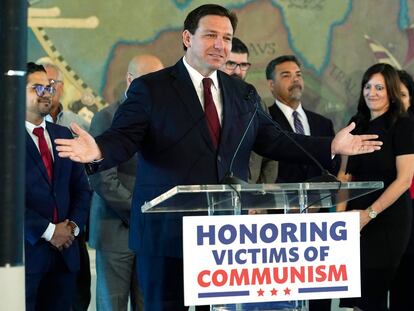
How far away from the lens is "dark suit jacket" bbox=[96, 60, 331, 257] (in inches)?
143

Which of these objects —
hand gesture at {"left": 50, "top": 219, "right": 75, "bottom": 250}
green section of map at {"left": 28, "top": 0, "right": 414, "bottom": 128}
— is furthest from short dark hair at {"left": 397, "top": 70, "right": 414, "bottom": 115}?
hand gesture at {"left": 50, "top": 219, "right": 75, "bottom": 250}

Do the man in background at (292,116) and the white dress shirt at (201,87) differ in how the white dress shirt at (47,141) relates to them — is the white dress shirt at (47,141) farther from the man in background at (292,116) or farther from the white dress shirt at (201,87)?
the man in background at (292,116)

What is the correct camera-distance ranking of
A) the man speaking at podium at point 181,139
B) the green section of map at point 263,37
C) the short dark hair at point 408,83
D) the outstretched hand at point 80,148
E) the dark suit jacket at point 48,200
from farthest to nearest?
the green section of map at point 263,37 < the short dark hair at point 408,83 < the dark suit jacket at point 48,200 < the man speaking at podium at point 181,139 < the outstretched hand at point 80,148

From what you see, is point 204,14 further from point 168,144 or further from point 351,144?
point 351,144

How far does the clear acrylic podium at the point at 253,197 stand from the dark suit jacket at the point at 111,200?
5.24 feet

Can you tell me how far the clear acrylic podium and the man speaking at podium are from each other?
23 centimetres

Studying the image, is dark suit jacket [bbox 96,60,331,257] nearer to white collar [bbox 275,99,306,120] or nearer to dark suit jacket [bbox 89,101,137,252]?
dark suit jacket [bbox 89,101,137,252]

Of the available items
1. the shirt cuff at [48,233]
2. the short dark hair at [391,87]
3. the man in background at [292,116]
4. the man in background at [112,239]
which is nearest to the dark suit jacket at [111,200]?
the man in background at [112,239]

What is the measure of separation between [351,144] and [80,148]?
1.12 metres

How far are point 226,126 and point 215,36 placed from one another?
410mm

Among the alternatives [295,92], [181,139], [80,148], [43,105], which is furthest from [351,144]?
[295,92]

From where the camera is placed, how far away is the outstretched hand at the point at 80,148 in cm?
320

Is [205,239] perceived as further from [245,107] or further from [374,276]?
[374,276]

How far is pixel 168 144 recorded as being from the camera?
3.68 meters
